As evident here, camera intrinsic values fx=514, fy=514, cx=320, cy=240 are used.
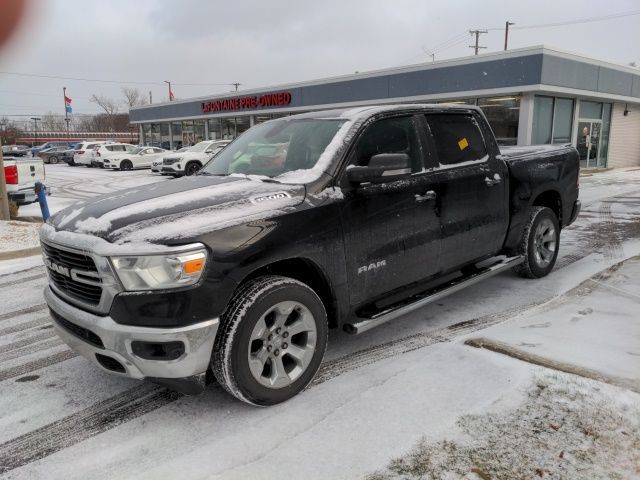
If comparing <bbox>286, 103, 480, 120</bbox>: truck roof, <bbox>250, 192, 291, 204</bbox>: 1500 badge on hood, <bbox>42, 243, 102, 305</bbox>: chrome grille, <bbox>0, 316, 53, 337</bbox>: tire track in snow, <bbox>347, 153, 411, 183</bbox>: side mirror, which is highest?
<bbox>286, 103, 480, 120</bbox>: truck roof

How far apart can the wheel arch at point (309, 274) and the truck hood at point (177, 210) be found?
0.35 meters

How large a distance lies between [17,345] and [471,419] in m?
3.66

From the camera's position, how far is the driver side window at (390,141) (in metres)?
3.80

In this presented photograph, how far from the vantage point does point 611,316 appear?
15.0ft

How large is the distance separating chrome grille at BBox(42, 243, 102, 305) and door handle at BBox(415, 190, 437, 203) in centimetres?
237

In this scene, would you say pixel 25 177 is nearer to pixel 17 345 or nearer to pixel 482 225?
pixel 17 345

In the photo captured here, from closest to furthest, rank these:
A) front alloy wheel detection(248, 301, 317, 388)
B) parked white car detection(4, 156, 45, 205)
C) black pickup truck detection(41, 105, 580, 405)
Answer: black pickup truck detection(41, 105, 580, 405) → front alloy wheel detection(248, 301, 317, 388) → parked white car detection(4, 156, 45, 205)

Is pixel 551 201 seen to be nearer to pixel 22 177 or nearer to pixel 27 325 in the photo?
pixel 27 325

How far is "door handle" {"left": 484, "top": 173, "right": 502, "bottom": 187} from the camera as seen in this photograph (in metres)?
4.75

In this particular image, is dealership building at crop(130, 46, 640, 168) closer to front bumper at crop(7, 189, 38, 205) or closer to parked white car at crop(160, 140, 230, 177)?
parked white car at crop(160, 140, 230, 177)

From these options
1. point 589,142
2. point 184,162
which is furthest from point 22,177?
point 589,142

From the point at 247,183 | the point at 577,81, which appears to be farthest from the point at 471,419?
the point at 577,81

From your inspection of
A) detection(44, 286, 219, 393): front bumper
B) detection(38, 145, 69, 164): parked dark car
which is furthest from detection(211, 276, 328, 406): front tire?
detection(38, 145, 69, 164): parked dark car

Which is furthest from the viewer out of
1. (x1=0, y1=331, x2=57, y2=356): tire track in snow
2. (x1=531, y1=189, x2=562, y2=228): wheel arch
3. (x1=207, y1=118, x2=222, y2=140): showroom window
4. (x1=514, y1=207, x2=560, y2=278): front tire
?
(x1=207, y1=118, x2=222, y2=140): showroom window
